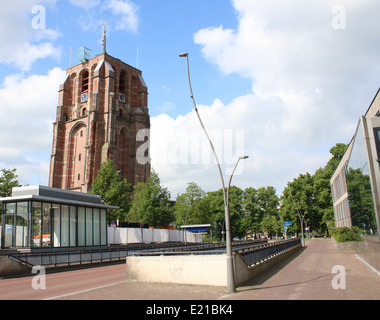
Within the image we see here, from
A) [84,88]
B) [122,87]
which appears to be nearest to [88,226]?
[84,88]

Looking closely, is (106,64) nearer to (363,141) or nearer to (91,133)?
(91,133)

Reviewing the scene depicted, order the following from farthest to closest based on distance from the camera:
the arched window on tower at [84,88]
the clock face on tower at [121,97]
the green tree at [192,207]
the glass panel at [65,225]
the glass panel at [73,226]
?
the clock face on tower at [121,97]
the arched window on tower at [84,88]
the green tree at [192,207]
the glass panel at [73,226]
the glass panel at [65,225]

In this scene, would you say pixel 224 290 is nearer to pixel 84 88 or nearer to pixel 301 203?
pixel 301 203

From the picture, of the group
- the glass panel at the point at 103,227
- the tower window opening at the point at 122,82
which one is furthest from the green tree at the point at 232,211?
the glass panel at the point at 103,227

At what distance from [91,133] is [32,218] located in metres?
42.7

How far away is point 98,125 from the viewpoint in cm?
6500

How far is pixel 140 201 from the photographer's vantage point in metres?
49.6

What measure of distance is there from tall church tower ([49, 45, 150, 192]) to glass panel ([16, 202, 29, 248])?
38270 millimetres

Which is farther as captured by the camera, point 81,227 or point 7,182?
point 7,182

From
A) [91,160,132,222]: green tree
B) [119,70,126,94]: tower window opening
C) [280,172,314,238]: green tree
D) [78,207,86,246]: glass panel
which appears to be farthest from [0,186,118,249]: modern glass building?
[119,70,126,94]: tower window opening

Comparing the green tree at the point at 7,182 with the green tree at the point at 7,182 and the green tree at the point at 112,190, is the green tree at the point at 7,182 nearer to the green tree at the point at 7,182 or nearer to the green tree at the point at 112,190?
the green tree at the point at 7,182

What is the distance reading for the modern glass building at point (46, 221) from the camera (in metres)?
22.7

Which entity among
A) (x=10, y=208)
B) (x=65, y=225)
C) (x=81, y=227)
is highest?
(x=10, y=208)

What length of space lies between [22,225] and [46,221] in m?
1.57
